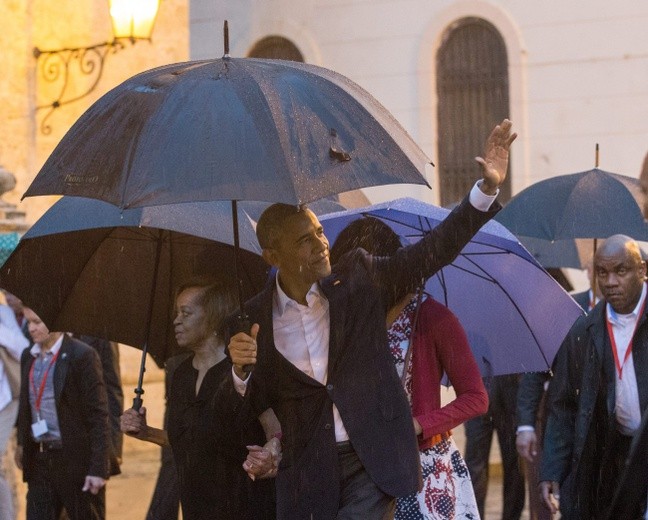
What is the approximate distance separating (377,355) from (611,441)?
192 cm

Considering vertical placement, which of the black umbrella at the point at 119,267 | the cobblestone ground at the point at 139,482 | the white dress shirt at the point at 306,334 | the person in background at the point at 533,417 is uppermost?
the black umbrella at the point at 119,267

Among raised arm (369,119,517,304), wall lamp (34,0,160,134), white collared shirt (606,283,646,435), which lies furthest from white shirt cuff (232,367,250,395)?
wall lamp (34,0,160,134)

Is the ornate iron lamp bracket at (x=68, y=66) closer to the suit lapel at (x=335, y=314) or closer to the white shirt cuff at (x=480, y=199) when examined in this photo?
the suit lapel at (x=335, y=314)

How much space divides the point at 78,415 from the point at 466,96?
1065cm

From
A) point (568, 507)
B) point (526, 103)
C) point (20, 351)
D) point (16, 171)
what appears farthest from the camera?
point (526, 103)

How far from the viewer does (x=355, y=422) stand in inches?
204

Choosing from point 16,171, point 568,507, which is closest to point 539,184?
point 568,507

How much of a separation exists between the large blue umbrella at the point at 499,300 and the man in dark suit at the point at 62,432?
270 cm

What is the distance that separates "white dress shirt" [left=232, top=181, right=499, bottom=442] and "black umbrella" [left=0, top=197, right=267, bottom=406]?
2.80ft

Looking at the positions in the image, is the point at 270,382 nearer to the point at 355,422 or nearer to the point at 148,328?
the point at 355,422

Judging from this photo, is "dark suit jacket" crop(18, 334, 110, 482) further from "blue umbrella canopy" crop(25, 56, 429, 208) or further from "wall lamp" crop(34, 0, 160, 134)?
"wall lamp" crop(34, 0, 160, 134)

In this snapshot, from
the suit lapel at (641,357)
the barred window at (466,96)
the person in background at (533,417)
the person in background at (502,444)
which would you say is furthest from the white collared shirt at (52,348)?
the barred window at (466,96)

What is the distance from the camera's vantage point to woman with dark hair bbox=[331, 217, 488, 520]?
5.70 metres

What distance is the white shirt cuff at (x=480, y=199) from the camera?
502cm
